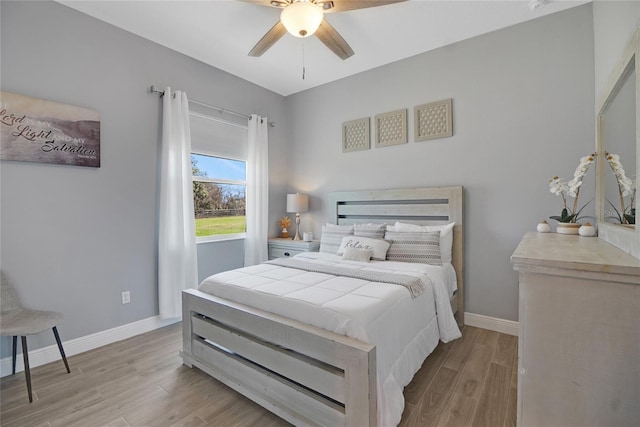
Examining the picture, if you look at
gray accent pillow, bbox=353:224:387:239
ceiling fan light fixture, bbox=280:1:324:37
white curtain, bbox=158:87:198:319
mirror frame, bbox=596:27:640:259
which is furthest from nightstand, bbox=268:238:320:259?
mirror frame, bbox=596:27:640:259

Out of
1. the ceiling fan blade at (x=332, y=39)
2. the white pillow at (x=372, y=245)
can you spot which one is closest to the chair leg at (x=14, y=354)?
the white pillow at (x=372, y=245)

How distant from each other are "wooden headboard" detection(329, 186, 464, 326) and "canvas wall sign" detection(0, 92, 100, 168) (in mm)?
2554

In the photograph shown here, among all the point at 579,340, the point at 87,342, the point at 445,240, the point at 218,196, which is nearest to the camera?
the point at 579,340

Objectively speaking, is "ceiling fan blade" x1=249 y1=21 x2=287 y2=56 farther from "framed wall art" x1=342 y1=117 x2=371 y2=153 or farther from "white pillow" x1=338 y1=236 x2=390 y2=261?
"white pillow" x1=338 y1=236 x2=390 y2=261

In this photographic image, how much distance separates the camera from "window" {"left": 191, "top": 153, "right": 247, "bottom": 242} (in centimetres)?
341

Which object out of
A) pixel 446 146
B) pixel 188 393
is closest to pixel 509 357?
pixel 446 146

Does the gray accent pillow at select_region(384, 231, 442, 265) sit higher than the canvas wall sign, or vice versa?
the canvas wall sign

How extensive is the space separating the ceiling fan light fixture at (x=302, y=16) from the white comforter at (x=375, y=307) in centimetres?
171

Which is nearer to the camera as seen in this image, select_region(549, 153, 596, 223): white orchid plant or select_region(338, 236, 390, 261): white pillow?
select_region(549, 153, 596, 223): white orchid plant

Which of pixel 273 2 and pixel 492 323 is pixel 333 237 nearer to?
pixel 492 323

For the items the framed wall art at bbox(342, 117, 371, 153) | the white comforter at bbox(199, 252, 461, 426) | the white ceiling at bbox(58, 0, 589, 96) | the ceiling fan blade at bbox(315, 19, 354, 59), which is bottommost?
the white comforter at bbox(199, 252, 461, 426)

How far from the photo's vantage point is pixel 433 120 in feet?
10.1

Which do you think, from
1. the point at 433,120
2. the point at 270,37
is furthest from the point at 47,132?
the point at 433,120

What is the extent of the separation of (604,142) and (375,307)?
1.85 meters
